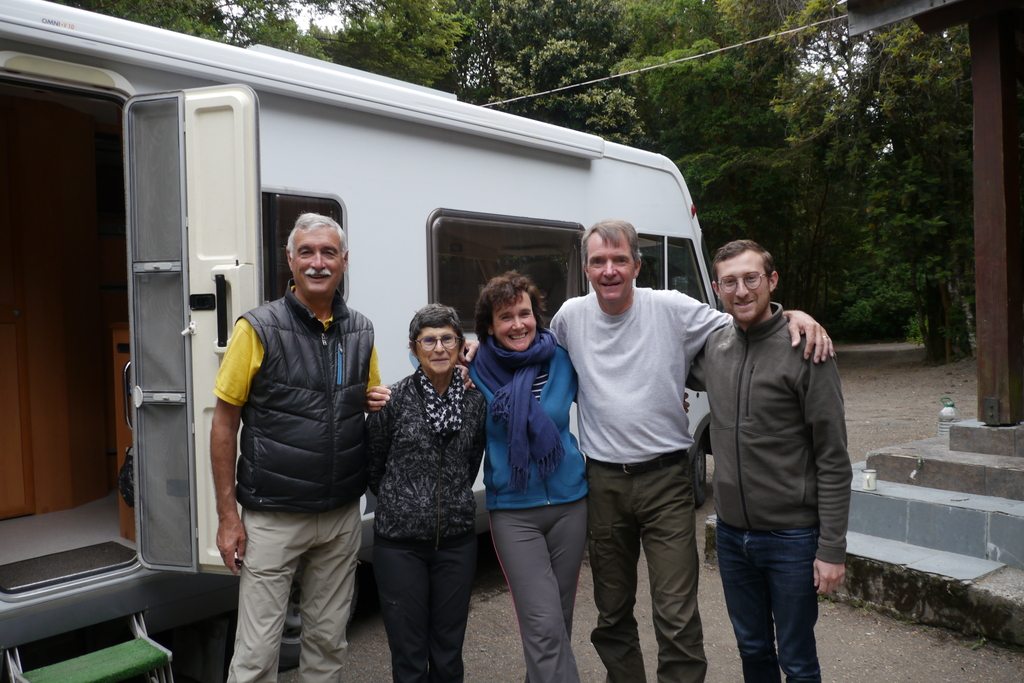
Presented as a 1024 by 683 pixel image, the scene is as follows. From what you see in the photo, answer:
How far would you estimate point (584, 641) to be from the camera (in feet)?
13.7

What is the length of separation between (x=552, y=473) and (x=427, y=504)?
46 centimetres

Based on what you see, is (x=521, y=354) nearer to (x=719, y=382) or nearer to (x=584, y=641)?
(x=719, y=382)

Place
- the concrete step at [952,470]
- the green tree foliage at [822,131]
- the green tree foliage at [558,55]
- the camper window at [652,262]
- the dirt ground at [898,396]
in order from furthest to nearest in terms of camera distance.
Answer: the green tree foliage at [558,55]
the green tree foliage at [822,131]
the dirt ground at [898,396]
the camper window at [652,262]
the concrete step at [952,470]

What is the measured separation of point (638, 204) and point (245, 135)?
10.8ft

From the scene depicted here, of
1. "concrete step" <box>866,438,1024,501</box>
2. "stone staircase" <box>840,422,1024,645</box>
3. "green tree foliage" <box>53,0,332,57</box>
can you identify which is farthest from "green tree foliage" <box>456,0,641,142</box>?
"stone staircase" <box>840,422,1024,645</box>

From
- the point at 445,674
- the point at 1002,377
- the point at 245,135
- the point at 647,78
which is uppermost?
the point at 647,78

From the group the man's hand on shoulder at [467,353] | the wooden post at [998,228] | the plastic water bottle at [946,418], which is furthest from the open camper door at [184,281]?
the plastic water bottle at [946,418]

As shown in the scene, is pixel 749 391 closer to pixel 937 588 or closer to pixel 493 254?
pixel 493 254

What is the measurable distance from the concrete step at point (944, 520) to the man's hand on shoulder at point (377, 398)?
3420 mm

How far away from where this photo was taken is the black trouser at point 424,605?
275cm

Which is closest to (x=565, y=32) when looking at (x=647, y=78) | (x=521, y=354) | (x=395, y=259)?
(x=647, y=78)

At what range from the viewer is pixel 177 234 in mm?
3039

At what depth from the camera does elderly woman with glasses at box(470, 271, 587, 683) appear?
2.81m

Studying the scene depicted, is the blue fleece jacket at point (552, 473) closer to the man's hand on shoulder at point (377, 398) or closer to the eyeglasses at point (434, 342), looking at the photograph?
the eyeglasses at point (434, 342)
